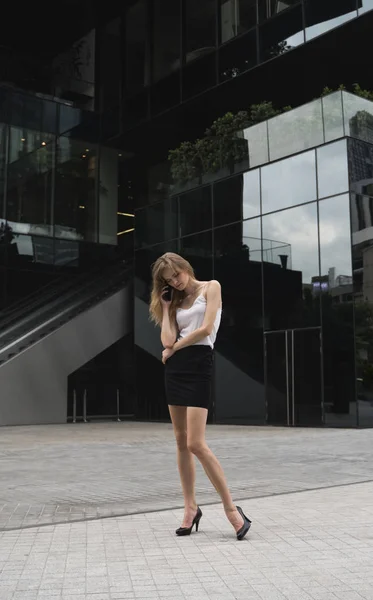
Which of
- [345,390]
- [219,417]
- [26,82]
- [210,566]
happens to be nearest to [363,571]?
[210,566]

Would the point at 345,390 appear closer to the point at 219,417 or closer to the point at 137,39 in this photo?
the point at 219,417

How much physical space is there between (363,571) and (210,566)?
833 mm

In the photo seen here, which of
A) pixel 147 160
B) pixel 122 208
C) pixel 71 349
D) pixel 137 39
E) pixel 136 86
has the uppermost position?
pixel 137 39

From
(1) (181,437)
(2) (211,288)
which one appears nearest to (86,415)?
(1) (181,437)

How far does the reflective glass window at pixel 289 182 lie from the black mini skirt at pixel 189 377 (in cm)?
1255

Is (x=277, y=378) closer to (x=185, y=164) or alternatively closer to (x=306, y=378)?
(x=306, y=378)

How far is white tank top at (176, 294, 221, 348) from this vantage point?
4607mm

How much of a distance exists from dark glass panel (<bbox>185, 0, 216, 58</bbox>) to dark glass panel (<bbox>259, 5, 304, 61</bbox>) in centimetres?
271

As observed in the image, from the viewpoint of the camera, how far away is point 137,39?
27.5 metres

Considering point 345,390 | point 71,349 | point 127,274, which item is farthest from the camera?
point 127,274

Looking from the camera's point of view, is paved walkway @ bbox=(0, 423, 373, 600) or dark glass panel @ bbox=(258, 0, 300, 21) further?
dark glass panel @ bbox=(258, 0, 300, 21)

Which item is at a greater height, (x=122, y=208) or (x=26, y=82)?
(x=26, y=82)

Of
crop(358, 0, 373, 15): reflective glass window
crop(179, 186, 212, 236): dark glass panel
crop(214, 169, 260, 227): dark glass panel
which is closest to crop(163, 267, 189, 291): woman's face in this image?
crop(214, 169, 260, 227): dark glass panel

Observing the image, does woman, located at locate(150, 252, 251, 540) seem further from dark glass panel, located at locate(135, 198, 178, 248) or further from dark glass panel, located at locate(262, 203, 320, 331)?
dark glass panel, located at locate(135, 198, 178, 248)
